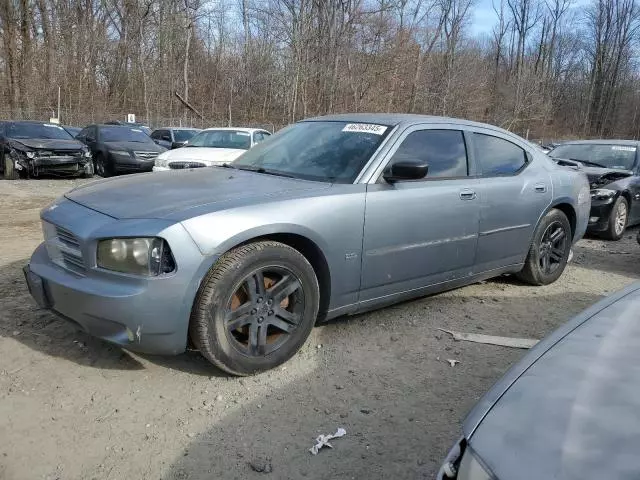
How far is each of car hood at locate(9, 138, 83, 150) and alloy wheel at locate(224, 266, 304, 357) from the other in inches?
444

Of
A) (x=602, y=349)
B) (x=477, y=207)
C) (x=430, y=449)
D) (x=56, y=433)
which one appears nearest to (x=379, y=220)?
(x=477, y=207)

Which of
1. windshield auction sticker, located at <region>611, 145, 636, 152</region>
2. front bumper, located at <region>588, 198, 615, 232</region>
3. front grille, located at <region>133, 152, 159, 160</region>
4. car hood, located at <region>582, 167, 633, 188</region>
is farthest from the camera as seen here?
front grille, located at <region>133, 152, 159, 160</region>

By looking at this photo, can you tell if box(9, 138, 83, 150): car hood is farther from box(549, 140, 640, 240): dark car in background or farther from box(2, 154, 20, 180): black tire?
box(549, 140, 640, 240): dark car in background

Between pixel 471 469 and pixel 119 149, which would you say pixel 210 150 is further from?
pixel 471 469

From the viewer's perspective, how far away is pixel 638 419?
138 cm

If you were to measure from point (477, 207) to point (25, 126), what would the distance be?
1270cm

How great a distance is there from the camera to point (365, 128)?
3.89 metres

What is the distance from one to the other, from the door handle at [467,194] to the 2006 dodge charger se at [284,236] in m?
0.01

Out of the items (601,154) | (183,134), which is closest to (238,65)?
(183,134)

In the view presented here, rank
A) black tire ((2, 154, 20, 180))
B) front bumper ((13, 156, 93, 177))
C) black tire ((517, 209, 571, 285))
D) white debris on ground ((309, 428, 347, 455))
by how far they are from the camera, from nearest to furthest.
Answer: white debris on ground ((309, 428, 347, 455))
black tire ((517, 209, 571, 285))
front bumper ((13, 156, 93, 177))
black tire ((2, 154, 20, 180))

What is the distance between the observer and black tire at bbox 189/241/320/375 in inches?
113

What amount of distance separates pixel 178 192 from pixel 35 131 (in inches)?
469

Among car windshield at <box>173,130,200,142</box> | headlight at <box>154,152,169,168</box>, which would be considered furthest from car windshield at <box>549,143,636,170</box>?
car windshield at <box>173,130,200,142</box>

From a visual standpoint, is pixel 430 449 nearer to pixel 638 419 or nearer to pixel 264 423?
pixel 264 423
